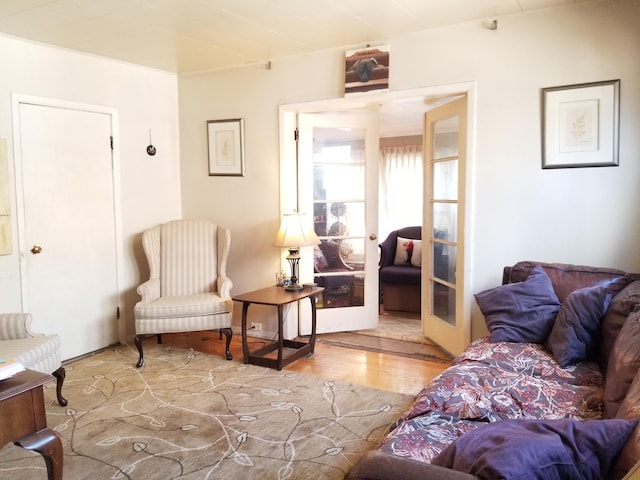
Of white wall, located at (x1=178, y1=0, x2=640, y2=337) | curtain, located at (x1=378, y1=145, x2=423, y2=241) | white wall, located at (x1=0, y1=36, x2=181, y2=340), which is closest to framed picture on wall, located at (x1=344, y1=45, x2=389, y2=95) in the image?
white wall, located at (x1=178, y1=0, x2=640, y2=337)

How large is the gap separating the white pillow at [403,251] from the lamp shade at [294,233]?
6.99 feet

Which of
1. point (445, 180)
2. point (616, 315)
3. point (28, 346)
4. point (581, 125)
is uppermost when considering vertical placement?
point (581, 125)

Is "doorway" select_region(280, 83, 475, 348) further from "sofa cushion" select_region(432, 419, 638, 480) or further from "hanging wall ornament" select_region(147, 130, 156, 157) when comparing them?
"sofa cushion" select_region(432, 419, 638, 480)

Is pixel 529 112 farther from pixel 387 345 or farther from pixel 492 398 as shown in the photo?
pixel 387 345

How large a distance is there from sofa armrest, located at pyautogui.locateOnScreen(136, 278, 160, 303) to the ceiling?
6.26 ft

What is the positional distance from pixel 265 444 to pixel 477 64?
Result: 2841 mm

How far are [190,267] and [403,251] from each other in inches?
106

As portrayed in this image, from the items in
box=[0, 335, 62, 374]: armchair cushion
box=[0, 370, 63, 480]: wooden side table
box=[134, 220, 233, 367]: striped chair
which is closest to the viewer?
box=[0, 370, 63, 480]: wooden side table

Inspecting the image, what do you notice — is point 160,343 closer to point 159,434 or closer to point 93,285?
point 93,285

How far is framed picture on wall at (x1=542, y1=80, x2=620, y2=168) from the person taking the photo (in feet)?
9.97

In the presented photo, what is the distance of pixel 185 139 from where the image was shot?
4.82 m

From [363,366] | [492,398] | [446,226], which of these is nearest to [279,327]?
[363,366]

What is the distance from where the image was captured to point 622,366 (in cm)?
185

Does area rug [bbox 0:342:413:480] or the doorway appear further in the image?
the doorway
